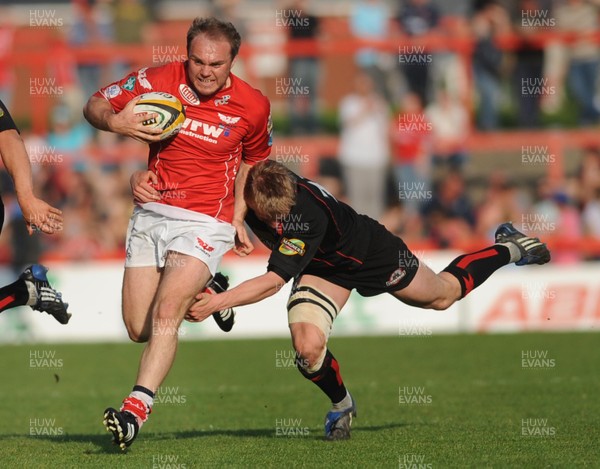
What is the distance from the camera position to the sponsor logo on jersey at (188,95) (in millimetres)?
7977

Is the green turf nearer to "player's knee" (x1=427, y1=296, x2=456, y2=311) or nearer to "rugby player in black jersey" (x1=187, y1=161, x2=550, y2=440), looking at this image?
"rugby player in black jersey" (x1=187, y1=161, x2=550, y2=440)

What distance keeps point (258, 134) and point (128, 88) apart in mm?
984

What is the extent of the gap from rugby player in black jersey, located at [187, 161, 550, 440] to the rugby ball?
624mm

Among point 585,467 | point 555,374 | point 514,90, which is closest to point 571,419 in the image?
point 585,467

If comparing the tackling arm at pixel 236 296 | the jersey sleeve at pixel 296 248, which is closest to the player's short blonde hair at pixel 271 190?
the jersey sleeve at pixel 296 248

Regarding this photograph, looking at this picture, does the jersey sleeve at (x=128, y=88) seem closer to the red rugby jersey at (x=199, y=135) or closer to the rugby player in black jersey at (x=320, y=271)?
the red rugby jersey at (x=199, y=135)

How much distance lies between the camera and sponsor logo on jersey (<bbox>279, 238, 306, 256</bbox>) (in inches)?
297

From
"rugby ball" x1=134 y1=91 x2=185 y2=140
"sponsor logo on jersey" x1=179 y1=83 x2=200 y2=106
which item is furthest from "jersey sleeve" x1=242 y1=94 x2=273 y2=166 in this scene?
"rugby ball" x1=134 y1=91 x2=185 y2=140

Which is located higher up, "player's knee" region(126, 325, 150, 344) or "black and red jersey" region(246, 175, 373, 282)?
"black and red jersey" region(246, 175, 373, 282)

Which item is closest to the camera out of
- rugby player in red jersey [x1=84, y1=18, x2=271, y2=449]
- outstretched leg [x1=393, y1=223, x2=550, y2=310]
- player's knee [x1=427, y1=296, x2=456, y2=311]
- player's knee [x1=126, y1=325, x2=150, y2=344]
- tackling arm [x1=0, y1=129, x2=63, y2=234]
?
tackling arm [x1=0, y1=129, x2=63, y2=234]

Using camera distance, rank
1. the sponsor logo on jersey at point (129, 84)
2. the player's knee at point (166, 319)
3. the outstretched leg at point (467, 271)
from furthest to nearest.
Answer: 1. the outstretched leg at point (467, 271)
2. the sponsor logo on jersey at point (129, 84)
3. the player's knee at point (166, 319)

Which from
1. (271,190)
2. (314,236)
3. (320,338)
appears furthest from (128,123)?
(320,338)

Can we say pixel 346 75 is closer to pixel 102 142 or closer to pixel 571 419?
pixel 102 142

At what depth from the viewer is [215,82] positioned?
778cm
